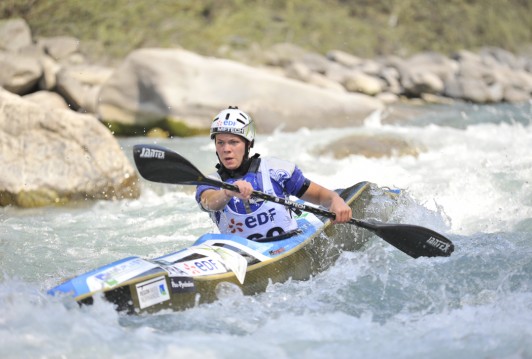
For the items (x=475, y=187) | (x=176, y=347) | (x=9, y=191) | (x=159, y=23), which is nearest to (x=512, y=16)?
(x=159, y=23)

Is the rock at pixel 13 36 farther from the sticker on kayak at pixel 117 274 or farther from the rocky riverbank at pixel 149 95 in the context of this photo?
the sticker on kayak at pixel 117 274

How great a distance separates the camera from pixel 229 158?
180 inches

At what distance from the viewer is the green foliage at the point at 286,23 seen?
19.9 m

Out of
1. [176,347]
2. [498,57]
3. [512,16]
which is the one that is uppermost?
[512,16]

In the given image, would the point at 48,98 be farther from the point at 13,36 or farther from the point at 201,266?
the point at 201,266

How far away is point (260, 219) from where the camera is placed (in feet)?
15.5

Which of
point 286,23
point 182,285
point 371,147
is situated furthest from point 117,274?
point 286,23

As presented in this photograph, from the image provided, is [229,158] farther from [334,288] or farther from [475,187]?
[475,187]

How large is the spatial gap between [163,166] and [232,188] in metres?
0.46

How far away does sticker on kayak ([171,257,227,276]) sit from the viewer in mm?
4027

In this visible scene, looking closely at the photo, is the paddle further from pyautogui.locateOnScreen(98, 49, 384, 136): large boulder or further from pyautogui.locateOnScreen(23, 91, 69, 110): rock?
pyautogui.locateOnScreen(23, 91, 69, 110): rock

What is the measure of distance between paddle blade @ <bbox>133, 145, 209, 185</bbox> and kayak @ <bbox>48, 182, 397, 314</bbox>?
40 cm

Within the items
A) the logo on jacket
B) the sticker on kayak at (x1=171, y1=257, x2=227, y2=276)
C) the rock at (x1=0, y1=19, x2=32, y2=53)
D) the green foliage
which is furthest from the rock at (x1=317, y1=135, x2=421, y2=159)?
the green foliage

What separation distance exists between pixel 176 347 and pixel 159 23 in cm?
2034
